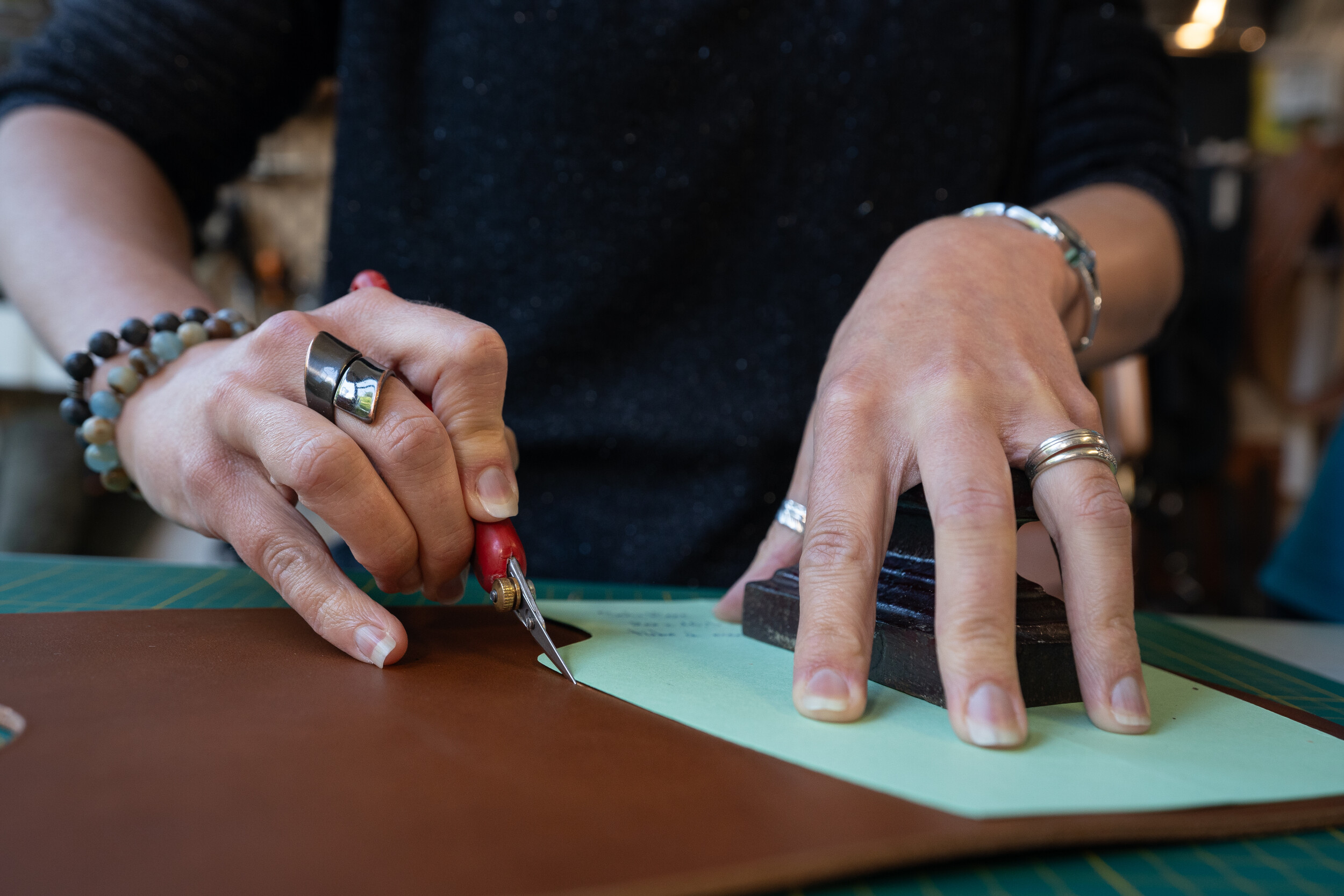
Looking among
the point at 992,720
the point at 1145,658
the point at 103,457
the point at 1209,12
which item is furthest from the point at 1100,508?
the point at 1209,12

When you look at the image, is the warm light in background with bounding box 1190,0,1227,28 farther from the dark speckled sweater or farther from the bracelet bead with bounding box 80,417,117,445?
the bracelet bead with bounding box 80,417,117,445

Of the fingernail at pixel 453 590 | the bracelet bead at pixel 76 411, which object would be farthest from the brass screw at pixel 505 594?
the bracelet bead at pixel 76 411

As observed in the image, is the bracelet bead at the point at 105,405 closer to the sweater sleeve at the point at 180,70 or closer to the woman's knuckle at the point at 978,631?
the sweater sleeve at the point at 180,70

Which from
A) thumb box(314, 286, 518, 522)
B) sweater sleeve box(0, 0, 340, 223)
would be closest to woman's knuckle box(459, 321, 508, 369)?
thumb box(314, 286, 518, 522)

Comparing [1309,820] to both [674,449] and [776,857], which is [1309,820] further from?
[674,449]

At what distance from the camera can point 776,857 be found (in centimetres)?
33

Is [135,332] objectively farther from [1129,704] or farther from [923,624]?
[1129,704]

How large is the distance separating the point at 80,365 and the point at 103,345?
3 cm

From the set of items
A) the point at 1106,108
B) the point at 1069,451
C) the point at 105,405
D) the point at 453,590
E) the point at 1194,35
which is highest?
the point at 1194,35

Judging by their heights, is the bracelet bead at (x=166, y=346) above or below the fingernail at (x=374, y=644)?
above

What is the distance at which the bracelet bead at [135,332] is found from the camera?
2.29 feet

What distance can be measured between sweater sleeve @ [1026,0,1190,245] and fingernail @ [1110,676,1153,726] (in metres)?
0.72

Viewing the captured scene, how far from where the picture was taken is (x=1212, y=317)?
2.95 m

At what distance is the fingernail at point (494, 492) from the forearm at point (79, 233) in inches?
15.3
